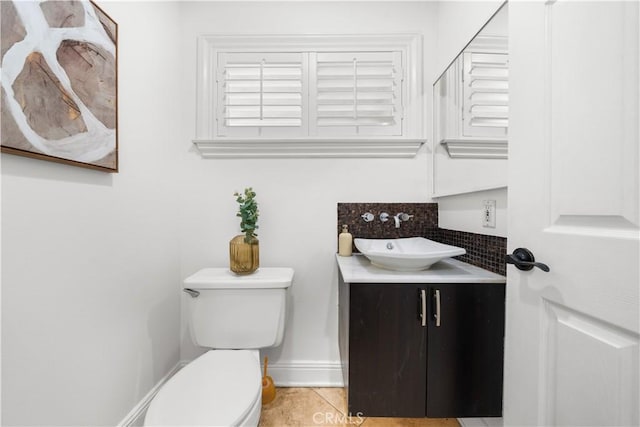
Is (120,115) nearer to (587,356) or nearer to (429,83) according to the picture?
(429,83)

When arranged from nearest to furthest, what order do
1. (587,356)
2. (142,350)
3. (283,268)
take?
(587,356)
(142,350)
(283,268)

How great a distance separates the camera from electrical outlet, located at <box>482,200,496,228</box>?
1222 mm

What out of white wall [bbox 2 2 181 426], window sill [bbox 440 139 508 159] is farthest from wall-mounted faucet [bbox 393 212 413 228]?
white wall [bbox 2 2 181 426]

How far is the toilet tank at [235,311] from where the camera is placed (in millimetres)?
1427

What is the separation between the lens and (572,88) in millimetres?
670

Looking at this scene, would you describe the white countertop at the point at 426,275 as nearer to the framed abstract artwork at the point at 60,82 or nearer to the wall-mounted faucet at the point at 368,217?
the wall-mounted faucet at the point at 368,217

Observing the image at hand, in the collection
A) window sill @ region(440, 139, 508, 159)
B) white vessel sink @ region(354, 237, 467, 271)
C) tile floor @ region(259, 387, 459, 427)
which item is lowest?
tile floor @ region(259, 387, 459, 427)

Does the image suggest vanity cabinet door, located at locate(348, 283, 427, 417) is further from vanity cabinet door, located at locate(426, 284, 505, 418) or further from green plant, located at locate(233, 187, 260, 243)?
green plant, located at locate(233, 187, 260, 243)

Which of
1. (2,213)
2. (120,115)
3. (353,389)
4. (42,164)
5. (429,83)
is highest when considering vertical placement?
(429,83)

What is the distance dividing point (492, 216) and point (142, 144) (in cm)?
165

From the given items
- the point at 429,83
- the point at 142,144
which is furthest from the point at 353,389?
the point at 429,83

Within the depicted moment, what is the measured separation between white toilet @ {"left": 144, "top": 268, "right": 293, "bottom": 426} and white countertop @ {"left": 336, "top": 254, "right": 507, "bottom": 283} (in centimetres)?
41

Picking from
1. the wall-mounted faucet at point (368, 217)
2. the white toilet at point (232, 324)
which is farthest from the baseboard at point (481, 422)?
the wall-mounted faucet at point (368, 217)

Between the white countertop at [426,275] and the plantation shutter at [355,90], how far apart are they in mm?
874
